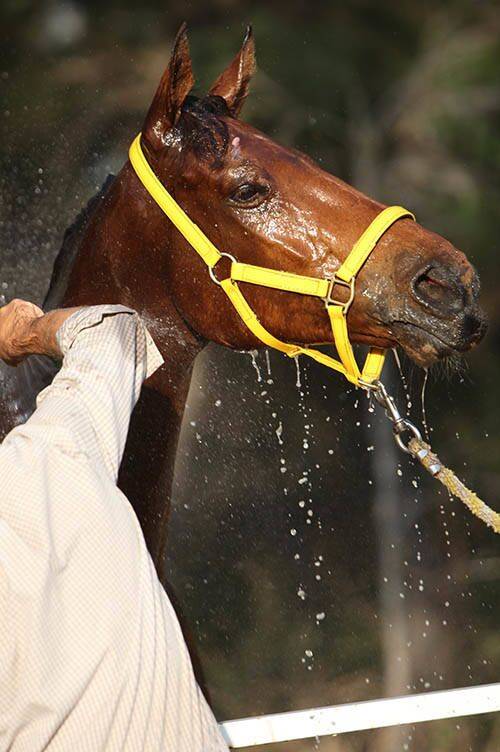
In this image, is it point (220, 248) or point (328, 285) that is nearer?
point (328, 285)

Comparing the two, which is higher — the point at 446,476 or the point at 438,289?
the point at 438,289

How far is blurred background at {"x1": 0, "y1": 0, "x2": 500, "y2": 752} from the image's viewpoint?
15.5ft

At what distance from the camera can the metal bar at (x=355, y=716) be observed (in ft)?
8.16

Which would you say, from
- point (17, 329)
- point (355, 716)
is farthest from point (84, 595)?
point (355, 716)

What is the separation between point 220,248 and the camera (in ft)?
8.11

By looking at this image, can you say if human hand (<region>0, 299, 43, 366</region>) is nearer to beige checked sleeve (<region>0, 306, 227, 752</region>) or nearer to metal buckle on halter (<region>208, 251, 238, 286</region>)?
beige checked sleeve (<region>0, 306, 227, 752</region>)

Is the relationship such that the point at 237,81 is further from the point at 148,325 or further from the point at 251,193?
the point at 148,325

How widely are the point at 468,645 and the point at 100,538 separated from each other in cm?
548

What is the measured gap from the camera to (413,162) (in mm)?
6938

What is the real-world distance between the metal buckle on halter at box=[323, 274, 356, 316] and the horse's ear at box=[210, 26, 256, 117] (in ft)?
2.16

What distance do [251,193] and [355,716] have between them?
1299mm

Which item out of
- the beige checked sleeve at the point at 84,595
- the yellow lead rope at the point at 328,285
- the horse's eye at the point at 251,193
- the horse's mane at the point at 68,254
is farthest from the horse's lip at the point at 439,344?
the horse's mane at the point at 68,254

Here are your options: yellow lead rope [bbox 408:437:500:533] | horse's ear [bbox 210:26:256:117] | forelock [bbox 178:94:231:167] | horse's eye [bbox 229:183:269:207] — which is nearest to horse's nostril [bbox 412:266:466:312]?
yellow lead rope [bbox 408:437:500:533]

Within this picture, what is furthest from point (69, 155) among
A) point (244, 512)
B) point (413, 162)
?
point (413, 162)
